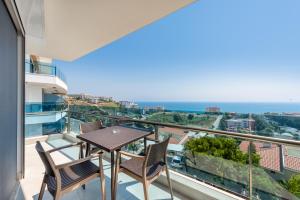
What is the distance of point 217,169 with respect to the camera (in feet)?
7.17

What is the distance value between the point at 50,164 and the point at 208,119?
1858 millimetres

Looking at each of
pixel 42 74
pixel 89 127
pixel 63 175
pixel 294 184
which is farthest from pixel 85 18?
pixel 42 74

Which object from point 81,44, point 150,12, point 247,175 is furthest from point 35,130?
point 247,175

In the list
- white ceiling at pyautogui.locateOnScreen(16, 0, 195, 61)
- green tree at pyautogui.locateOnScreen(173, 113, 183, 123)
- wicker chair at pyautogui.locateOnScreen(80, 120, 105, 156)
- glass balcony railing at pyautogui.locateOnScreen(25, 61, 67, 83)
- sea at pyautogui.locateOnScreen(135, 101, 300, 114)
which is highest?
glass balcony railing at pyautogui.locateOnScreen(25, 61, 67, 83)

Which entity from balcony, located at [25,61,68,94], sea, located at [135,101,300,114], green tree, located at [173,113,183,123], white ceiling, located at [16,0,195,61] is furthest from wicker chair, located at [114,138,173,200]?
balcony, located at [25,61,68,94]

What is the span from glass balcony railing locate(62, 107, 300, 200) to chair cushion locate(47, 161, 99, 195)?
3.08 feet

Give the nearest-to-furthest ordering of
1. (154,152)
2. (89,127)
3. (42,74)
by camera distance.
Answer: (154,152) < (89,127) < (42,74)

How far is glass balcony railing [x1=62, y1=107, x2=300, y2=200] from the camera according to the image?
62.9 inches

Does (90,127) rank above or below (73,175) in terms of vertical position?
above

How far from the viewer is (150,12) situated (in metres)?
2.31

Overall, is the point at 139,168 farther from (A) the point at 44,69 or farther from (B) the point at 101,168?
(A) the point at 44,69

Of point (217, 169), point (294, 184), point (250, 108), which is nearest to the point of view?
point (294, 184)

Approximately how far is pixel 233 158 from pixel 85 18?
284 cm

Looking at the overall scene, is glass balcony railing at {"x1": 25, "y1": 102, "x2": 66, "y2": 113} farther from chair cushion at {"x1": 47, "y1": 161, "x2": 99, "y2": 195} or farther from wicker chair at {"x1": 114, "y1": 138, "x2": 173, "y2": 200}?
wicker chair at {"x1": 114, "y1": 138, "x2": 173, "y2": 200}
